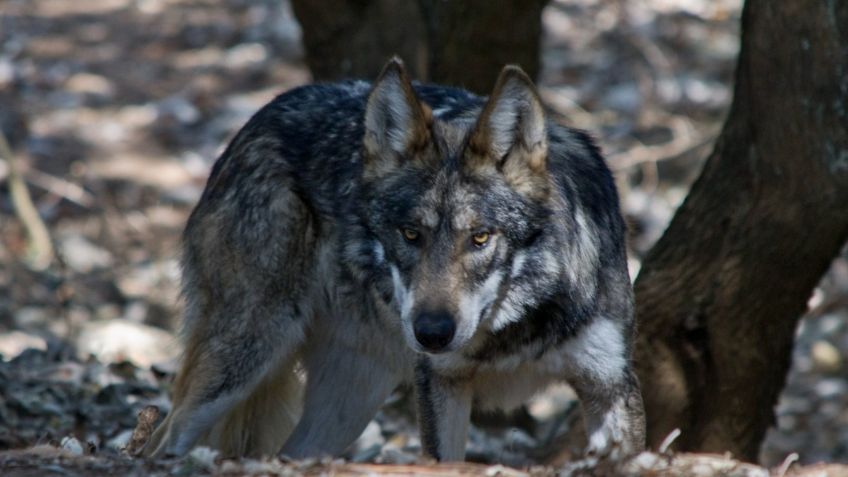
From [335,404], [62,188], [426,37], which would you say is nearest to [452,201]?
[335,404]

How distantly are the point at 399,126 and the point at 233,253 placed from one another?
1.17 metres

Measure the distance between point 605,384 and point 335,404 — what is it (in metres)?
1.66

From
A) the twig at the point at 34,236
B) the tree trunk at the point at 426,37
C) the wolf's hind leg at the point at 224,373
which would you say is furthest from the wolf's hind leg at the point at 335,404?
the twig at the point at 34,236

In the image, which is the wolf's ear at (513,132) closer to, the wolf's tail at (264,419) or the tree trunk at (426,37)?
the wolf's tail at (264,419)

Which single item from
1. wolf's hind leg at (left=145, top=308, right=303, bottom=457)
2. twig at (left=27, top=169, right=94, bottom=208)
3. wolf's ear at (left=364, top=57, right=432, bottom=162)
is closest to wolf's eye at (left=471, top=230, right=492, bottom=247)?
wolf's ear at (left=364, top=57, right=432, bottom=162)

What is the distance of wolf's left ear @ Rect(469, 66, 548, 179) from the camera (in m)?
4.62

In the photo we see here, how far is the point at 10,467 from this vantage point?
4.51m

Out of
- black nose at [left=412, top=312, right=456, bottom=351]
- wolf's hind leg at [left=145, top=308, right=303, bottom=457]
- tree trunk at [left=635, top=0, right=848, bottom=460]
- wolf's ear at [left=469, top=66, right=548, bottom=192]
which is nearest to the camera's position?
black nose at [left=412, top=312, right=456, bottom=351]

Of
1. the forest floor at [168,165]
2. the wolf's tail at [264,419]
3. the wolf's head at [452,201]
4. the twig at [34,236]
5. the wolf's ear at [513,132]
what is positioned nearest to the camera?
the wolf's head at [452,201]

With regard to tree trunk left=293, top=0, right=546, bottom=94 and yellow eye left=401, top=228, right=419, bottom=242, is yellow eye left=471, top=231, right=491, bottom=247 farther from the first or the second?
tree trunk left=293, top=0, right=546, bottom=94

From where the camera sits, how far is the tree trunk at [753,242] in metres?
5.80

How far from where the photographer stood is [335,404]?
6141mm

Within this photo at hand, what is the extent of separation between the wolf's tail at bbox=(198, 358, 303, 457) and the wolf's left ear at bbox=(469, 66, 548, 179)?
1.72 metres

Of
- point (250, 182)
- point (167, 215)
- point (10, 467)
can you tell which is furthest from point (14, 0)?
point (10, 467)
